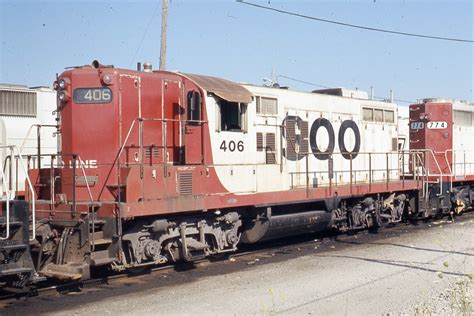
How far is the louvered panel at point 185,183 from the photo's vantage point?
35.4ft

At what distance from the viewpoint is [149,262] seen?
10453mm

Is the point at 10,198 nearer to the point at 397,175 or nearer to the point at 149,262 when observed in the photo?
the point at 149,262

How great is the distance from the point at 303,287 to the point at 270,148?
15.2 ft

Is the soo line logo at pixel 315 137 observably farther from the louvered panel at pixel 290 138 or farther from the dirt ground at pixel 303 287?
the dirt ground at pixel 303 287

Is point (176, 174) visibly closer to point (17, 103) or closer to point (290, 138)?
point (290, 138)

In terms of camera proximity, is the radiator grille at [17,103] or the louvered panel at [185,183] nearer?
the louvered panel at [185,183]

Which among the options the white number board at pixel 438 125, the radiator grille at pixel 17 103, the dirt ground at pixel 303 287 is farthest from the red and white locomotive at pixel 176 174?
the white number board at pixel 438 125

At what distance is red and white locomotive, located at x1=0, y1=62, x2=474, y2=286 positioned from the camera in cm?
966

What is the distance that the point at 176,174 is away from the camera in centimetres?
1072

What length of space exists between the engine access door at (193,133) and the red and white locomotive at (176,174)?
20 mm

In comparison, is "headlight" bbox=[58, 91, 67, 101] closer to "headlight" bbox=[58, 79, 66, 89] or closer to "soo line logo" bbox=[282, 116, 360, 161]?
"headlight" bbox=[58, 79, 66, 89]

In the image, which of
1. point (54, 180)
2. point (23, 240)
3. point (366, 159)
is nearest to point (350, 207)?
point (366, 159)

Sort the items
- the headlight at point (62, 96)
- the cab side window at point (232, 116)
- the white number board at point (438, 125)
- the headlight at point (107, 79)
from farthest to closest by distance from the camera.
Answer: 1. the white number board at point (438, 125)
2. the cab side window at point (232, 116)
3. the headlight at point (62, 96)
4. the headlight at point (107, 79)

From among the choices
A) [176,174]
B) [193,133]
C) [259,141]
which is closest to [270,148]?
[259,141]
